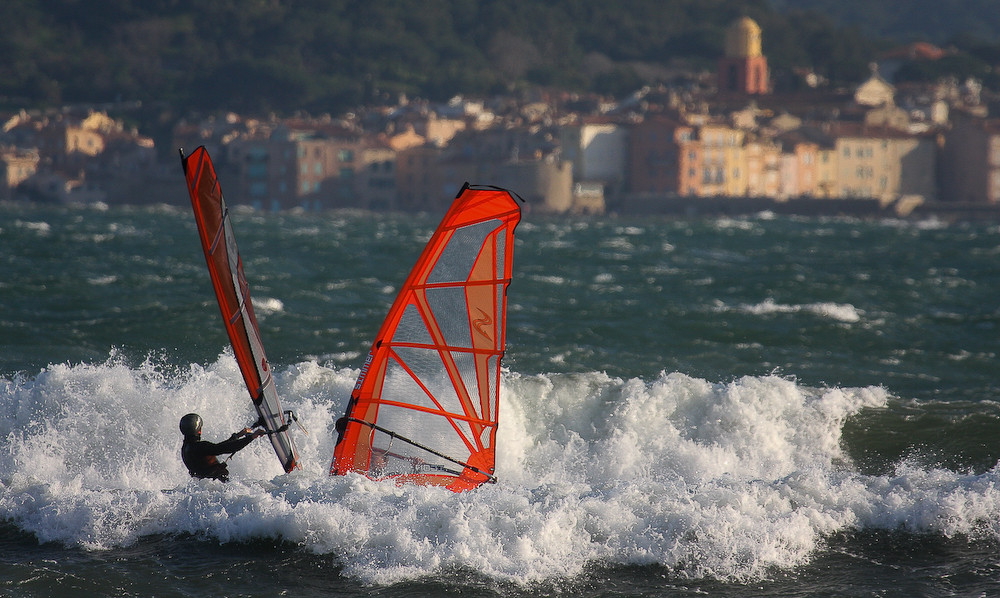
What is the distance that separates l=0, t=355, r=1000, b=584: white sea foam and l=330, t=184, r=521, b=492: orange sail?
195 mm

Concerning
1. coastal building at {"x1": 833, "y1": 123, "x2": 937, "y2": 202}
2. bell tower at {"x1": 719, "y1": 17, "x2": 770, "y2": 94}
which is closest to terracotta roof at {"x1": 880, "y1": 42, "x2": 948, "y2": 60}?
bell tower at {"x1": 719, "y1": 17, "x2": 770, "y2": 94}

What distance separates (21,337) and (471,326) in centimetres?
926

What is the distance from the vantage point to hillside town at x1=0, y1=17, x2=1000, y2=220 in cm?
7800

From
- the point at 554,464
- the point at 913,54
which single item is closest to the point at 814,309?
the point at 554,464

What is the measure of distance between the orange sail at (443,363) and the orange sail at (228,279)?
1.91ft

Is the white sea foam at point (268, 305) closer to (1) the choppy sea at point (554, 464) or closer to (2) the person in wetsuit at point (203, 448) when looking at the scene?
(1) the choppy sea at point (554, 464)

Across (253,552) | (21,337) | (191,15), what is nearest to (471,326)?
(253,552)

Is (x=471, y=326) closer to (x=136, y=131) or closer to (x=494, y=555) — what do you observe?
(x=494, y=555)

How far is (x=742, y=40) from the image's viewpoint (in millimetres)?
107500

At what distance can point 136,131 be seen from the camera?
341ft

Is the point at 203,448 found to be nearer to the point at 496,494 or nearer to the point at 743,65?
the point at 496,494

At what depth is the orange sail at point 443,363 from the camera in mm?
7031

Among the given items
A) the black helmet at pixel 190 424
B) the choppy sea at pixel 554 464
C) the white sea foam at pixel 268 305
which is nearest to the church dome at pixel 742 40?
the choppy sea at pixel 554 464

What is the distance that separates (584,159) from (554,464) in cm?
7223
